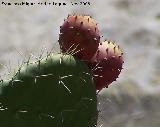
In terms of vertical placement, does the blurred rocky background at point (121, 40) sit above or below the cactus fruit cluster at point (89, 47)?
above

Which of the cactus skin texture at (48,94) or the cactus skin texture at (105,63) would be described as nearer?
the cactus skin texture at (48,94)

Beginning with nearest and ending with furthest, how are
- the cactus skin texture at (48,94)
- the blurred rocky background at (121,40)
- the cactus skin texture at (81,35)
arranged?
the cactus skin texture at (48,94)
the cactus skin texture at (81,35)
the blurred rocky background at (121,40)

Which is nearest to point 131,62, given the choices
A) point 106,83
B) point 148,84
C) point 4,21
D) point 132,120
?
point 148,84

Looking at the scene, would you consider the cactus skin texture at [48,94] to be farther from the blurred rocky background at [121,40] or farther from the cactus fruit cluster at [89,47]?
the blurred rocky background at [121,40]

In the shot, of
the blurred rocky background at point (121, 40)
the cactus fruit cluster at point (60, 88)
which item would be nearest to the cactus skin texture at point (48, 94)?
the cactus fruit cluster at point (60, 88)

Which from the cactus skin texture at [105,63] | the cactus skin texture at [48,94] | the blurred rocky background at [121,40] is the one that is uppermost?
the blurred rocky background at [121,40]

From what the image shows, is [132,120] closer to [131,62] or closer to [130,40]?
[131,62]

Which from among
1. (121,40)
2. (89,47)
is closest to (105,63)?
(89,47)
